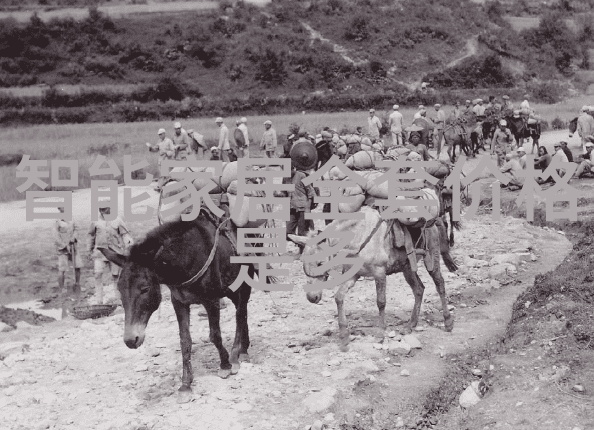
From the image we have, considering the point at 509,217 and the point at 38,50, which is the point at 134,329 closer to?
the point at 509,217

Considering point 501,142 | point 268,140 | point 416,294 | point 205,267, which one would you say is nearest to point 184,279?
point 205,267

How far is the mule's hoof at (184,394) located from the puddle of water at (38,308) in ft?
18.5

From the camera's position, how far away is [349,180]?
998 centimetres

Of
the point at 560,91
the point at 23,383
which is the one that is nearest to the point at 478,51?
the point at 560,91

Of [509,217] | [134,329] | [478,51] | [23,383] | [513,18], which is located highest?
[513,18]

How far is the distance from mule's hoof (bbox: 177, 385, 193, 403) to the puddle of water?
5.64 m

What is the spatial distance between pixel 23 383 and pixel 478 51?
45.3 meters

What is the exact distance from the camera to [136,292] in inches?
289

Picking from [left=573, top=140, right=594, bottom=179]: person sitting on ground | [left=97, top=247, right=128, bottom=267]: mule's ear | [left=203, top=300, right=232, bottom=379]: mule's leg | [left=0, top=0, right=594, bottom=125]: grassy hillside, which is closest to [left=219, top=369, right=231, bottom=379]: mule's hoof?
[left=203, top=300, right=232, bottom=379]: mule's leg

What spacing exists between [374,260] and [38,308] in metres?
7.03

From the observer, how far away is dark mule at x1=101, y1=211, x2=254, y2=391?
7332mm

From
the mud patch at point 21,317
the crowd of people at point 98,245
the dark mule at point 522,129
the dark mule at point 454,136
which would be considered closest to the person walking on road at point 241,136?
the crowd of people at point 98,245

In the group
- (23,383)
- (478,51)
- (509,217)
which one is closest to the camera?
(23,383)

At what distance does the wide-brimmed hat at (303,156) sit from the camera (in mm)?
12554
